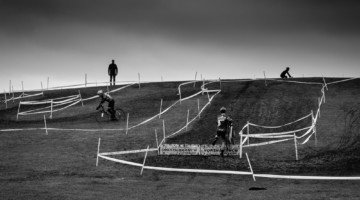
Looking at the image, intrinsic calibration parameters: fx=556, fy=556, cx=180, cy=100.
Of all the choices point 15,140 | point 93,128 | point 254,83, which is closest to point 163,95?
point 254,83

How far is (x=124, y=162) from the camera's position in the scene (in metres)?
24.3

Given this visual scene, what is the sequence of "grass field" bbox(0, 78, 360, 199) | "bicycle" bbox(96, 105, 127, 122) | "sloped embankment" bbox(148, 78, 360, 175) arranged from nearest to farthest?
"grass field" bbox(0, 78, 360, 199) < "sloped embankment" bbox(148, 78, 360, 175) < "bicycle" bbox(96, 105, 127, 122)

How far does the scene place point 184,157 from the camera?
25.2 metres

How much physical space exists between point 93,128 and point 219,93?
13.1 metres

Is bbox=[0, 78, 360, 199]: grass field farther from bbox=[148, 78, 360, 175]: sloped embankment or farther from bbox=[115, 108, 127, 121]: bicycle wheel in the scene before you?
bbox=[115, 108, 127, 121]: bicycle wheel

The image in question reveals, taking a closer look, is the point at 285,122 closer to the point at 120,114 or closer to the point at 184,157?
the point at 184,157

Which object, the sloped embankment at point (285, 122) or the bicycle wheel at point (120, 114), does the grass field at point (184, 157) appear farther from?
the bicycle wheel at point (120, 114)

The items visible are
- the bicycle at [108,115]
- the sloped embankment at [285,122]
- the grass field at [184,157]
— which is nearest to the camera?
the grass field at [184,157]

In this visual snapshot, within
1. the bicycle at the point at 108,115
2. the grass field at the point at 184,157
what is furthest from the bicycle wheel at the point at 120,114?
the grass field at the point at 184,157

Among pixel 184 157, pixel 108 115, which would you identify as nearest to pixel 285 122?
pixel 184 157

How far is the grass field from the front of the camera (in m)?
18.0

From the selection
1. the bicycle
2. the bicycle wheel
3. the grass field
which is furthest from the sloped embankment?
the bicycle

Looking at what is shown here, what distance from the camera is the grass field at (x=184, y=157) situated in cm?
1800

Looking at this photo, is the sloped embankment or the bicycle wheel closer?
the sloped embankment
